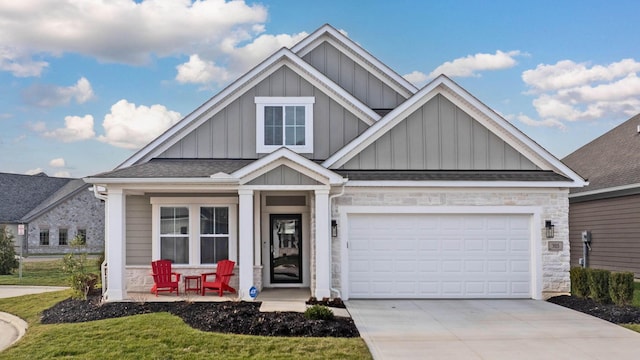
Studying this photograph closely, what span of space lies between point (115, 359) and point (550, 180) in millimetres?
10614

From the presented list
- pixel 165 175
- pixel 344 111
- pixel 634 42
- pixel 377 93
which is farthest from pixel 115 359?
pixel 634 42

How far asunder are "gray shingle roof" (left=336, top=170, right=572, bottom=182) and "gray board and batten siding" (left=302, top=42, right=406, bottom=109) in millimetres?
4251

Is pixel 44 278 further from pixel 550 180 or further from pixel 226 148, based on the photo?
pixel 550 180

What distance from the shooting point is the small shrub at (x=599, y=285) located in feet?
45.2

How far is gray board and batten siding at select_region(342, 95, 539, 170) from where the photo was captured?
1516 centimetres

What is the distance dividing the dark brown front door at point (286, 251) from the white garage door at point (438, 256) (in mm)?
2335

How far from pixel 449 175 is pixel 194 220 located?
21.5ft

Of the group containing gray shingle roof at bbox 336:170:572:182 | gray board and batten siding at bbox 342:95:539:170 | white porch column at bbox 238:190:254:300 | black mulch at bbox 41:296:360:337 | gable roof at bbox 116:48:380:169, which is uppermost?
gable roof at bbox 116:48:380:169

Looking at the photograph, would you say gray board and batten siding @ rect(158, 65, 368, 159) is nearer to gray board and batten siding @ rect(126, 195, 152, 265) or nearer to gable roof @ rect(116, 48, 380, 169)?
gable roof @ rect(116, 48, 380, 169)

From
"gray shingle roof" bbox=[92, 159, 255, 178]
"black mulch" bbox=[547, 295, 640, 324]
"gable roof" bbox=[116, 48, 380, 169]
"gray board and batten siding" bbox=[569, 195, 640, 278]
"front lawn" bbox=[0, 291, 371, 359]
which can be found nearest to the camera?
"front lawn" bbox=[0, 291, 371, 359]

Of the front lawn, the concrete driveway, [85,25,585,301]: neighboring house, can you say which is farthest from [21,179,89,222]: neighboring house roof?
the concrete driveway

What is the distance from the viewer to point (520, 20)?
19.3 meters

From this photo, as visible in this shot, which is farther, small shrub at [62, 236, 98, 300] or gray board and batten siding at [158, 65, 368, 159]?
gray board and batten siding at [158, 65, 368, 159]

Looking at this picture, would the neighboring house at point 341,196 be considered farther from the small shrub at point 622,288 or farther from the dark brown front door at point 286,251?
the small shrub at point 622,288
